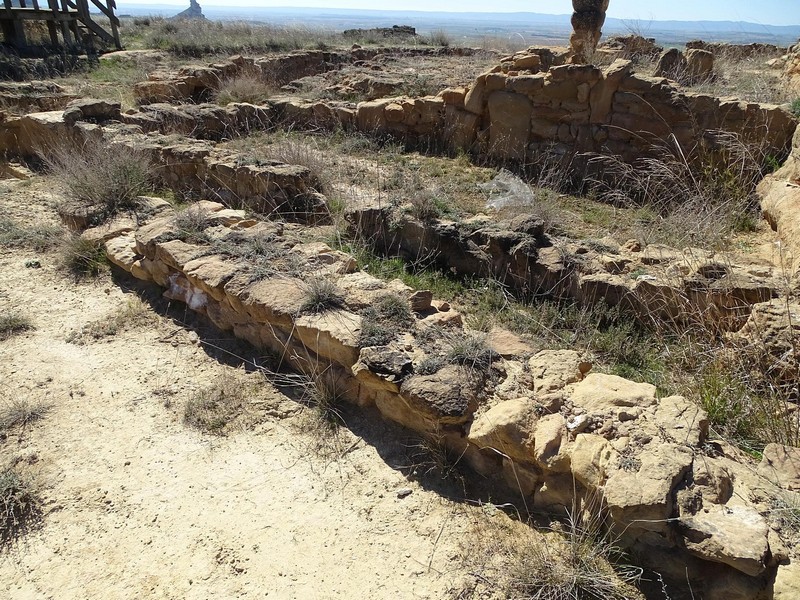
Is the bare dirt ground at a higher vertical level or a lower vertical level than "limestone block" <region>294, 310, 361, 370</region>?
lower

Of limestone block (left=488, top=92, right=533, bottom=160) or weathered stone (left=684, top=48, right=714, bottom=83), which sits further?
weathered stone (left=684, top=48, right=714, bottom=83)

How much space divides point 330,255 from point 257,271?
66 cm

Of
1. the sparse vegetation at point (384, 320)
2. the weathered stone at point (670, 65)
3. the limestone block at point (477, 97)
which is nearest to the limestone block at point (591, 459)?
the sparse vegetation at point (384, 320)

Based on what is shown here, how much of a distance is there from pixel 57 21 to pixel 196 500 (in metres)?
18.1

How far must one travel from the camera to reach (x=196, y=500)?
3188 mm

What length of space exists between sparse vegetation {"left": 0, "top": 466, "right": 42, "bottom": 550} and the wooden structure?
1630 centimetres

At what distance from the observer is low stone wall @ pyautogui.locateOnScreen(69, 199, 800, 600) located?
238 centimetres

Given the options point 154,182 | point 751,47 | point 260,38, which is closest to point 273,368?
point 154,182

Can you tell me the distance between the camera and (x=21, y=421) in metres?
3.74

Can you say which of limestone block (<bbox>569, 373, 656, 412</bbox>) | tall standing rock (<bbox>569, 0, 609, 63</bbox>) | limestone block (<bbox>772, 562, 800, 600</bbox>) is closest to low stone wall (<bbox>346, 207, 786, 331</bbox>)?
limestone block (<bbox>569, 373, 656, 412</bbox>)

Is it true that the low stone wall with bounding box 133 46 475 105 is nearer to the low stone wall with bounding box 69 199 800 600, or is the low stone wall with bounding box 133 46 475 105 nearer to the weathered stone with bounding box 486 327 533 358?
the low stone wall with bounding box 69 199 800 600

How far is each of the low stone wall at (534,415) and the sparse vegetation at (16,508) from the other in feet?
5.86

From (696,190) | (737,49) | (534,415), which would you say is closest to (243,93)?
(696,190)

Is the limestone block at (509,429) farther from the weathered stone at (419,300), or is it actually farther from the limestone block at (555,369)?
the weathered stone at (419,300)
